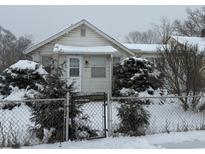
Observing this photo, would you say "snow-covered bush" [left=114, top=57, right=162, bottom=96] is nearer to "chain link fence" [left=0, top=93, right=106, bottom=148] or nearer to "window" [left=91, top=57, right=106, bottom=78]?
"window" [left=91, top=57, right=106, bottom=78]

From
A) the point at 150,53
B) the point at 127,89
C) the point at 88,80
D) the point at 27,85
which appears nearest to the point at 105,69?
the point at 88,80

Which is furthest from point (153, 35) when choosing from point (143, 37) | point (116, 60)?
point (116, 60)

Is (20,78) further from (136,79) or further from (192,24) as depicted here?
(192,24)

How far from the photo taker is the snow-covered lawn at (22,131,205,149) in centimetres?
608

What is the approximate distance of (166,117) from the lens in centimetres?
948

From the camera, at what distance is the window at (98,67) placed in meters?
16.6

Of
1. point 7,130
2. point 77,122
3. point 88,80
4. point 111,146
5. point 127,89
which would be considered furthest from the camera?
point 88,80

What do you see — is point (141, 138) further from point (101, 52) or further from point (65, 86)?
point (101, 52)

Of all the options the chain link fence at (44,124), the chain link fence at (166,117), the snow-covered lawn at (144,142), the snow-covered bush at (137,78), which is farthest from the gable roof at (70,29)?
the snow-covered lawn at (144,142)

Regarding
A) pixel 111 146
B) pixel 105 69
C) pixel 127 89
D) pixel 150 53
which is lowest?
pixel 111 146

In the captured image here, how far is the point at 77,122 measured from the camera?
6.65 meters

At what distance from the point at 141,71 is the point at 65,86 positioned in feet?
28.6

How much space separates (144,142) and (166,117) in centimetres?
324

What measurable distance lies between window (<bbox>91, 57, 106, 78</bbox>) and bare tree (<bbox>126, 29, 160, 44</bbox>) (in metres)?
47.9
